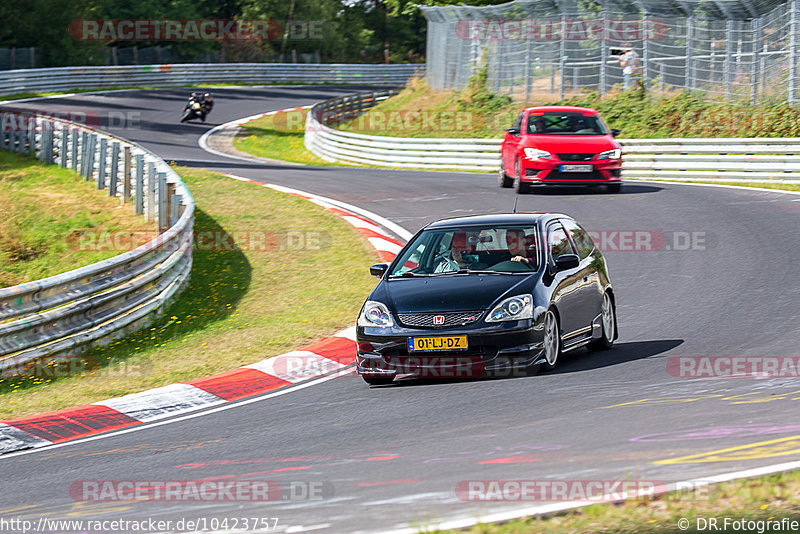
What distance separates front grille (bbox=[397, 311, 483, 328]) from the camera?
874 centimetres

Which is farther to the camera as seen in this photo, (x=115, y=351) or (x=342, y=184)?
(x=342, y=184)

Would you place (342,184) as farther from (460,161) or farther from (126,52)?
(126,52)

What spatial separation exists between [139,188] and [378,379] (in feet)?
32.9

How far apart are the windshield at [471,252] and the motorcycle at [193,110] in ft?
112

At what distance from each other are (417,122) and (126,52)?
109 feet

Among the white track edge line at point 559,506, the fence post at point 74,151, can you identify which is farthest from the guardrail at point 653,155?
the white track edge line at point 559,506

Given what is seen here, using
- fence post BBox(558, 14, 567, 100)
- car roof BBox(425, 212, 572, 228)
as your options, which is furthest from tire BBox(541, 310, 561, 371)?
fence post BBox(558, 14, 567, 100)

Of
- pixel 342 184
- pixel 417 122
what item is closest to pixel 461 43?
pixel 417 122

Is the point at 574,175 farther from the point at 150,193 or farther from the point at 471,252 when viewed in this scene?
the point at 471,252

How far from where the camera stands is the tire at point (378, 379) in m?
9.08

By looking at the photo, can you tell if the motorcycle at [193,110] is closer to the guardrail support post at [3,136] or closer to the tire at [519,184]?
the guardrail support post at [3,136]

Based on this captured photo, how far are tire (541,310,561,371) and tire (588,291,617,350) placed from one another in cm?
86

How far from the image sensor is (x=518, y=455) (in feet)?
21.2

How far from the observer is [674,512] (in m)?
5.06
